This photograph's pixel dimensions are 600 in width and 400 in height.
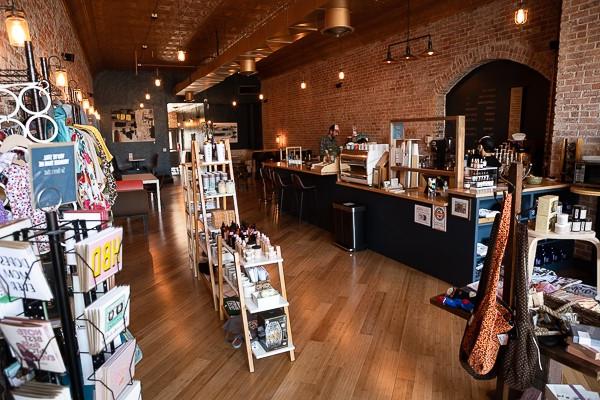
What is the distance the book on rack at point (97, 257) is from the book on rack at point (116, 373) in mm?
294

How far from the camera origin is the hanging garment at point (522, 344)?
1.86 m

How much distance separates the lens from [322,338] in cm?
339

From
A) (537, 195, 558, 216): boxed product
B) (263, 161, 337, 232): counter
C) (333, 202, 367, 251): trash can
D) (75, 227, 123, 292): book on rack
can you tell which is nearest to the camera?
(75, 227, 123, 292): book on rack

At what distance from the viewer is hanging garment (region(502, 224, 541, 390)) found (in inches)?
73.0

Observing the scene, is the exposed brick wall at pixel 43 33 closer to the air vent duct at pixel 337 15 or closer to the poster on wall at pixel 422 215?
the air vent duct at pixel 337 15

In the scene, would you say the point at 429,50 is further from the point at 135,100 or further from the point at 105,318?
the point at 135,100

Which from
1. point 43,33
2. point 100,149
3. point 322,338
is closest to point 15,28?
point 100,149

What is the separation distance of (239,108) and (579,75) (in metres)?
13.3

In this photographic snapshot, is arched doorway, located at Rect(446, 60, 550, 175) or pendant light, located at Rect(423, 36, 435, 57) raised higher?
pendant light, located at Rect(423, 36, 435, 57)

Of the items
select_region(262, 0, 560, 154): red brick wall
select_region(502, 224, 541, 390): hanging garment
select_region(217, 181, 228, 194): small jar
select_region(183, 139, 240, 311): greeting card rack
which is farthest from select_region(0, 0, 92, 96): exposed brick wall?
select_region(262, 0, 560, 154): red brick wall

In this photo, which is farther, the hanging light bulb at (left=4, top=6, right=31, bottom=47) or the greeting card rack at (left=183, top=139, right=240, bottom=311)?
the greeting card rack at (left=183, top=139, right=240, bottom=311)

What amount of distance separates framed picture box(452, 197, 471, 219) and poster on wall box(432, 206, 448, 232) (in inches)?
5.5

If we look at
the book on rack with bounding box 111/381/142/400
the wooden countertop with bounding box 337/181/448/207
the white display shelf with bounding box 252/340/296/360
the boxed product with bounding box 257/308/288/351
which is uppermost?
the wooden countertop with bounding box 337/181/448/207

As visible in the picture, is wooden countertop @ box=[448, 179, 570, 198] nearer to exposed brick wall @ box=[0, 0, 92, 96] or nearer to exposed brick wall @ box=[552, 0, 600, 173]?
exposed brick wall @ box=[552, 0, 600, 173]
